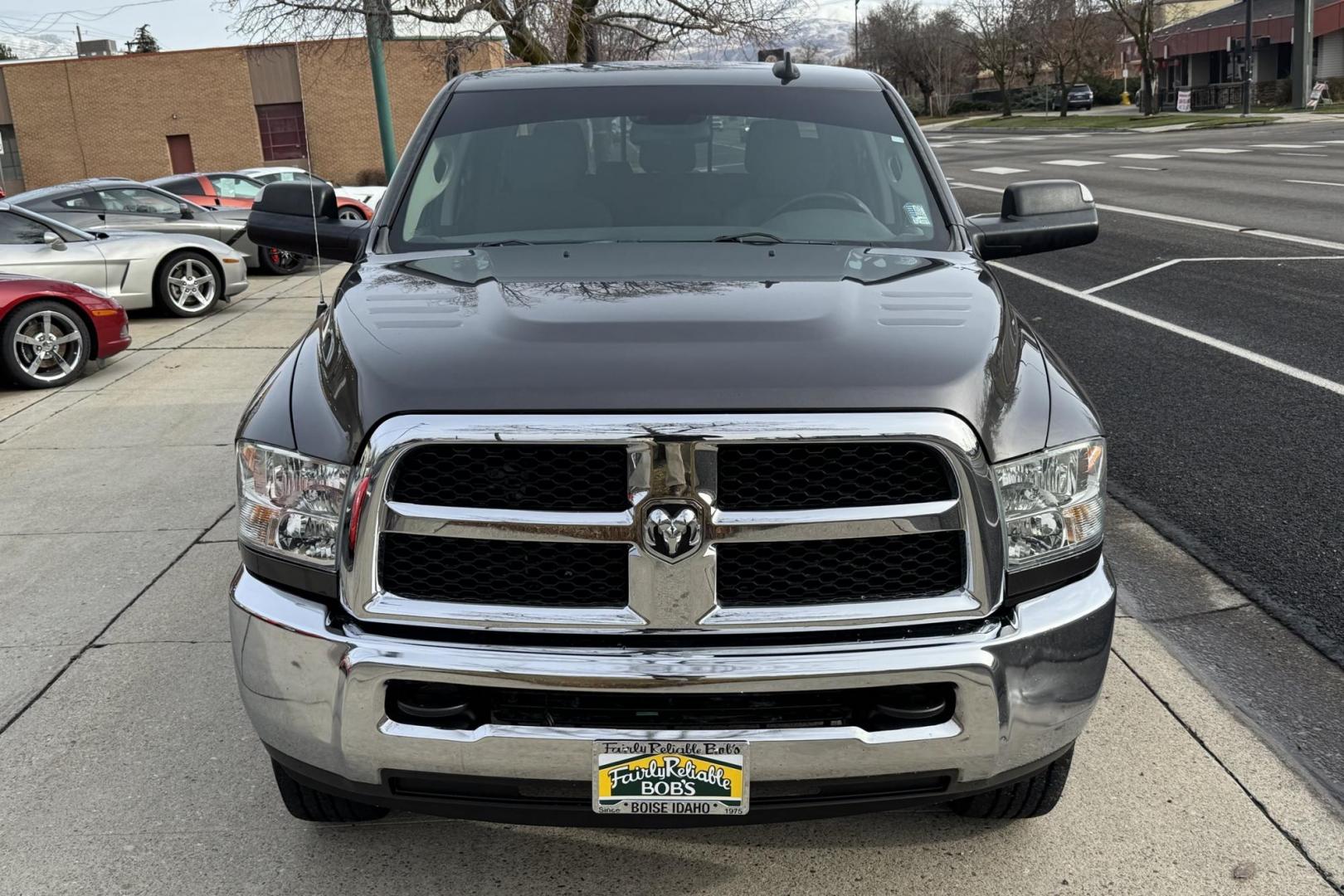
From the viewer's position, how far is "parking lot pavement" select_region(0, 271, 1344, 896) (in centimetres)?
303

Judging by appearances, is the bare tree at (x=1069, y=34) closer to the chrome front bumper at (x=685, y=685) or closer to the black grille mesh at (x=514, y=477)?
the chrome front bumper at (x=685, y=685)

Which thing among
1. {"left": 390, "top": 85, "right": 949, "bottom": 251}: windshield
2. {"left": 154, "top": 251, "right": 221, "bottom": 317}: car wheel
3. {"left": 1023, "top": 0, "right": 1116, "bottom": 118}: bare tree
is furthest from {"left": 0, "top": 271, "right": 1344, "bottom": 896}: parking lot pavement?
{"left": 1023, "top": 0, "right": 1116, "bottom": 118}: bare tree

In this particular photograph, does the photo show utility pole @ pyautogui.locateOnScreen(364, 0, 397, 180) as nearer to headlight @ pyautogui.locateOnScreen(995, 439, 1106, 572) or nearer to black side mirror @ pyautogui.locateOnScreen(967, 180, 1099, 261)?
black side mirror @ pyautogui.locateOnScreen(967, 180, 1099, 261)

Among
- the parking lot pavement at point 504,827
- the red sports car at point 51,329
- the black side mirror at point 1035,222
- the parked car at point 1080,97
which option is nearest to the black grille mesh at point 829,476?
the parking lot pavement at point 504,827

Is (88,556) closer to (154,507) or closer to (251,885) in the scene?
(154,507)

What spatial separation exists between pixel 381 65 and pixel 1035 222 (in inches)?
622

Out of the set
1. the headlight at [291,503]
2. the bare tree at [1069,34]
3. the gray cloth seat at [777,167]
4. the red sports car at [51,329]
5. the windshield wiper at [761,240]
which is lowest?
the red sports car at [51,329]

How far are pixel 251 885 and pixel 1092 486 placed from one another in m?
2.17

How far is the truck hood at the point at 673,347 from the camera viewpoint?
2490 millimetres

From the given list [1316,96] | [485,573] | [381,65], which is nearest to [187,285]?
[381,65]

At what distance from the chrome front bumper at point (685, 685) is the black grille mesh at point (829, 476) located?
11.4 inches

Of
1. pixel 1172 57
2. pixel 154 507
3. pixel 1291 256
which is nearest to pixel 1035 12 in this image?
pixel 1172 57

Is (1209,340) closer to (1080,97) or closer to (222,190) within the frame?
(222,190)

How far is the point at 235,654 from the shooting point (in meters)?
2.77
